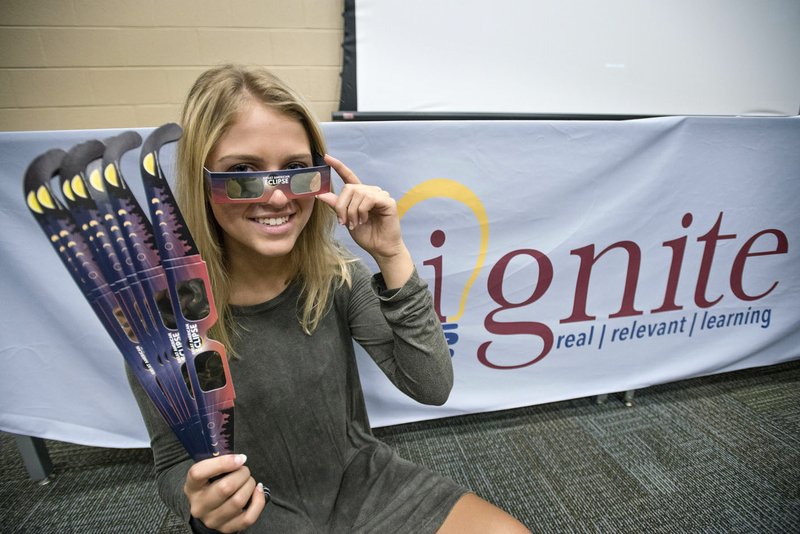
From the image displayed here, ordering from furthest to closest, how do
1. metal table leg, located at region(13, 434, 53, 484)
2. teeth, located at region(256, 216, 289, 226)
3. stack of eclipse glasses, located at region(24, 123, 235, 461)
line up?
1. metal table leg, located at region(13, 434, 53, 484)
2. teeth, located at region(256, 216, 289, 226)
3. stack of eclipse glasses, located at region(24, 123, 235, 461)

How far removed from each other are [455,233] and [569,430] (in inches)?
34.7

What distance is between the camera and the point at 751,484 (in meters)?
1.31

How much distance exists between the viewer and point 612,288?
58.2 inches

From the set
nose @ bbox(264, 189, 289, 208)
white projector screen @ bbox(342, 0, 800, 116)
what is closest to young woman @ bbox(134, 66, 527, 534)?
nose @ bbox(264, 189, 289, 208)

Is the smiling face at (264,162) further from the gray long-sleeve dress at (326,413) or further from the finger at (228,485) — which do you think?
the finger at (228,485)

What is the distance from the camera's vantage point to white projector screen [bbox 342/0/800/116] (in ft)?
5.87

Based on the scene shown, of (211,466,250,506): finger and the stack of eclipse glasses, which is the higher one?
the stack of eclipse glasses

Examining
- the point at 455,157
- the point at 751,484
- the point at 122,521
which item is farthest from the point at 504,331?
the point at 122,521

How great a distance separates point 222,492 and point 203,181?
454 millimetres

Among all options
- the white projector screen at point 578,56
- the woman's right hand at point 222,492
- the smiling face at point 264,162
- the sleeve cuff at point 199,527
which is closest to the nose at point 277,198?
the smiling face at point 264,162

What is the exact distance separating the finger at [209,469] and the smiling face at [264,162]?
314mm

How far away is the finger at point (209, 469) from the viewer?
0.53 meters

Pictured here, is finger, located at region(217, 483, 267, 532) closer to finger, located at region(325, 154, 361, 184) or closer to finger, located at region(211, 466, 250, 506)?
finger, located at region(211, 466, 250, 506)

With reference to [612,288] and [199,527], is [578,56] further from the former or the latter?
[199,527]
